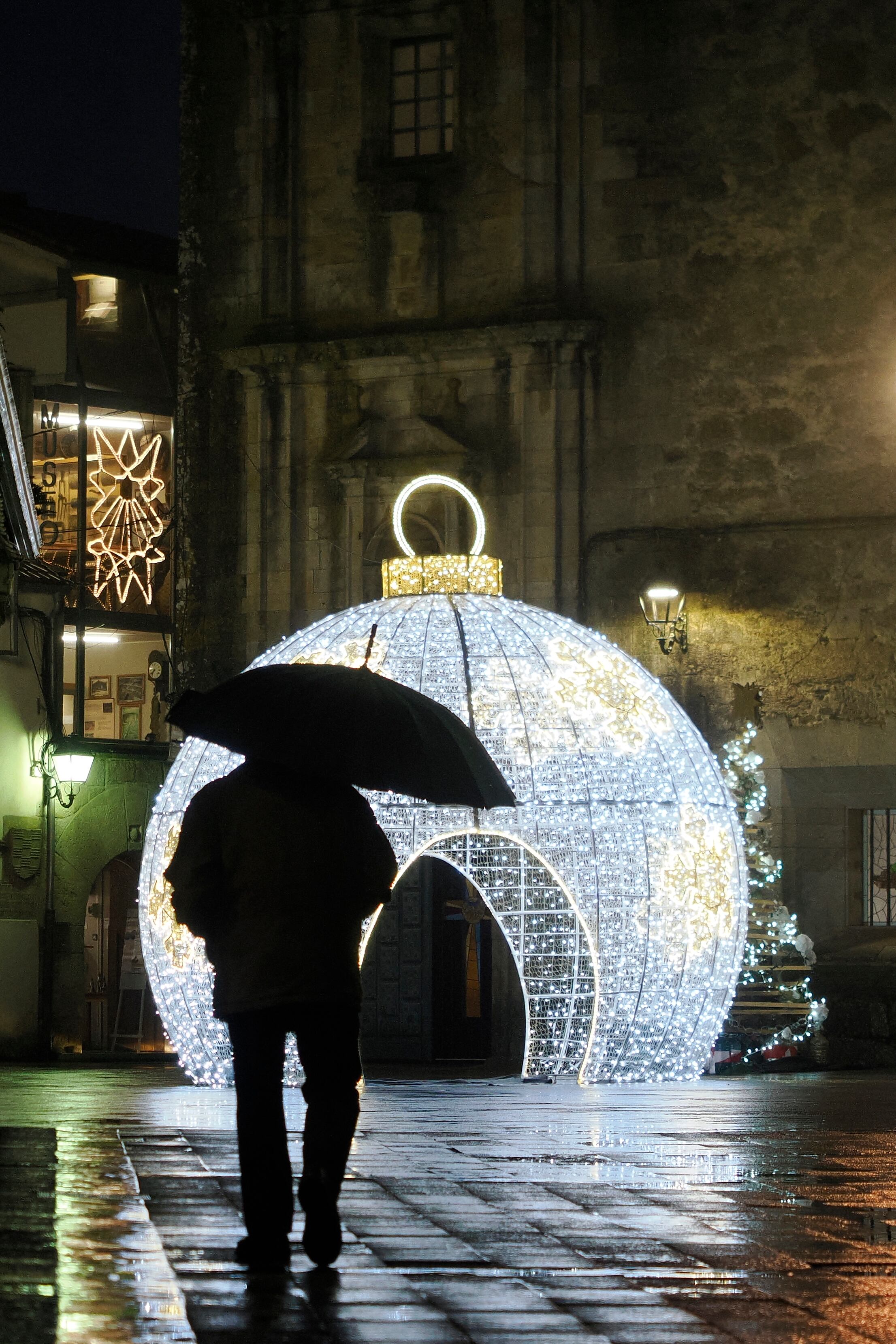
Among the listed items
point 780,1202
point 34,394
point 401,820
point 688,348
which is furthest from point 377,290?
point 780,1202

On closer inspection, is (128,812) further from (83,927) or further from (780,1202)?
(780,1202)

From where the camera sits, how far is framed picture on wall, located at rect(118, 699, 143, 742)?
28.6m

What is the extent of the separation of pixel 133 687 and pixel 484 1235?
74.9 ft

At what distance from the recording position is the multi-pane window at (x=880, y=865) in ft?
70.5

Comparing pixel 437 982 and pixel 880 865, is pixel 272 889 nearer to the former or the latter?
pixel 880 865

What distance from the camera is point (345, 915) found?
Answer: 610cm

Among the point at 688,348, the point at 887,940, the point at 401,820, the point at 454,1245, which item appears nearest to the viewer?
the point at 454,1245

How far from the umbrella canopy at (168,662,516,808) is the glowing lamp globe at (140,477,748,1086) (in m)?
6.43

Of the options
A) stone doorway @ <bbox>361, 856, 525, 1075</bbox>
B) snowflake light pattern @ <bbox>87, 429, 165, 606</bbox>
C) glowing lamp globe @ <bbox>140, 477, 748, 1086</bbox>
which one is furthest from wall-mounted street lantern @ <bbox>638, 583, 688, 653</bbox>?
snowflake light pattern @ <bbox>87, 429, 165, 606</bbox>

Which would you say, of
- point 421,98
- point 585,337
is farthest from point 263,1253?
point 421,98

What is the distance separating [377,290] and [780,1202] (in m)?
17.4

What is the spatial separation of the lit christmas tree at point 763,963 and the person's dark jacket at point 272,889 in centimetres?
1302

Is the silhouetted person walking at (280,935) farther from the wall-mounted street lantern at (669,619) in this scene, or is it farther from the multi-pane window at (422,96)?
the multi-pane window at (422,96)

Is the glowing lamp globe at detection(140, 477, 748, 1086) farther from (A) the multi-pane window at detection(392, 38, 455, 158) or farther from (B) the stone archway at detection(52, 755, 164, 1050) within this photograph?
(B) the stone archway at detection(52, 755, 164, 1050)
